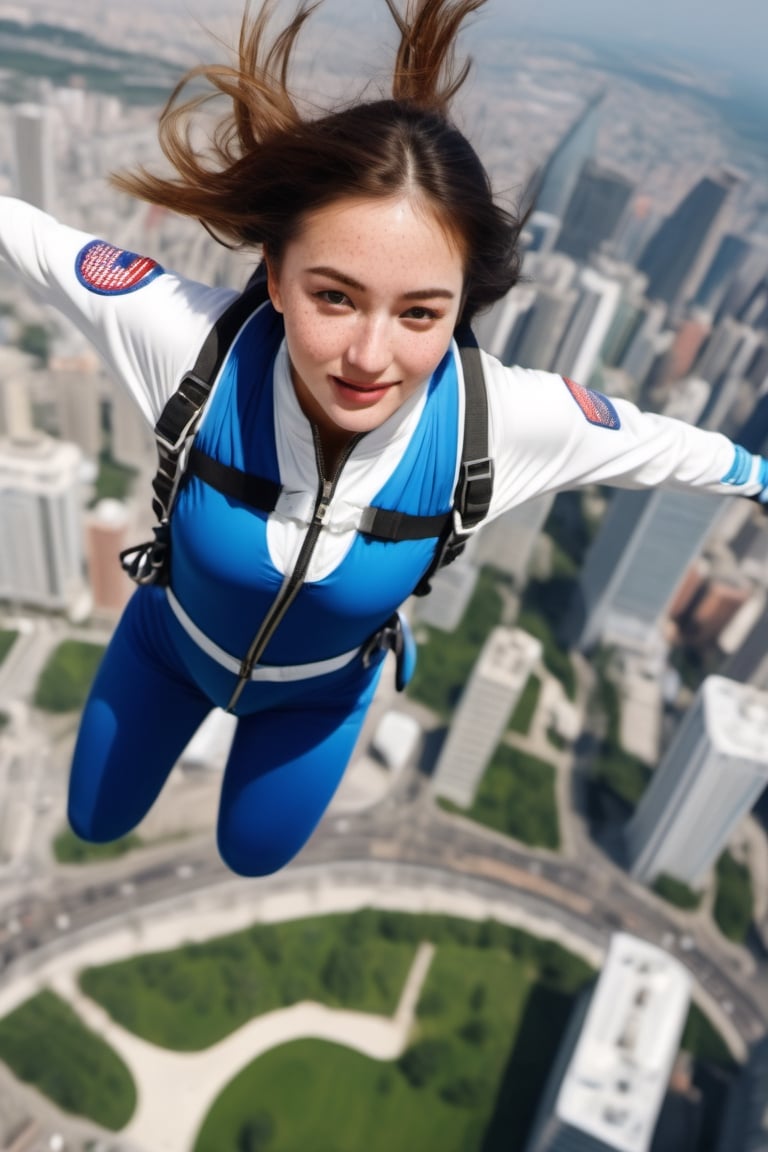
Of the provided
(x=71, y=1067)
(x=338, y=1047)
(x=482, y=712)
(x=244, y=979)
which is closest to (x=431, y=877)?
(x=482, y=712)

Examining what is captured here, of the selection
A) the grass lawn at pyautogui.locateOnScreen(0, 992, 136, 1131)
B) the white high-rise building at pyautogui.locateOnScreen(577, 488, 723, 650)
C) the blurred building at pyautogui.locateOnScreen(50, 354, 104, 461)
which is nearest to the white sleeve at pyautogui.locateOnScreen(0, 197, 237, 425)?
the grass lawn at pyautogui.locateOnScreen(0, 992, 136, 1131)

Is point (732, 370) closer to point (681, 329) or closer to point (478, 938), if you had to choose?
point (681, 329)

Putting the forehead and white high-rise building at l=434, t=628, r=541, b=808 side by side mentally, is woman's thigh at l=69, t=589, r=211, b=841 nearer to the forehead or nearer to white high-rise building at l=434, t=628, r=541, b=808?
the forehead

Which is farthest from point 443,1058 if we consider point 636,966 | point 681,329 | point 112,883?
point 681,329

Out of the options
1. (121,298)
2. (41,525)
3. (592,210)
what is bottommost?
(41,525)

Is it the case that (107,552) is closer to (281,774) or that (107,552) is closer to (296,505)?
(281,774)

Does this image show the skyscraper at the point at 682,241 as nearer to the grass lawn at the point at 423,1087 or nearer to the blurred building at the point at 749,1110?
the blurred building at the point at 749,1110

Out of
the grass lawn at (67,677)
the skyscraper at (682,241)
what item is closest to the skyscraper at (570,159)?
the skyscraper at (682,241)
